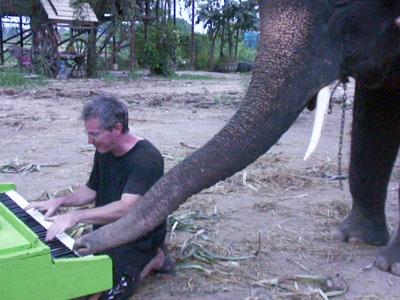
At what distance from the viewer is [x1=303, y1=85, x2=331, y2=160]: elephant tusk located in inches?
110

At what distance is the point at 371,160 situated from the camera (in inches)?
167

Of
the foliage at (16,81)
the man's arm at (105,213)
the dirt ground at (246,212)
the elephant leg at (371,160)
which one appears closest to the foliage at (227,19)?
the foliage at (16,81)

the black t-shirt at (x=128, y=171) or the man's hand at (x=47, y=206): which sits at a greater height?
the black t-shirt at (x=128, y=171)

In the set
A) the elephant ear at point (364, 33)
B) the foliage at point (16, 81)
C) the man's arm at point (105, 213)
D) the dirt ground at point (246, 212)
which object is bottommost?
the foliage at point (16, 81)

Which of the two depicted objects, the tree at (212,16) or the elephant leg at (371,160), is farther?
the tree at (212,16)

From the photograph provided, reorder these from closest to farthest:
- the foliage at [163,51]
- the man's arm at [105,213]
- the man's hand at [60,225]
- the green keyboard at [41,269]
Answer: the green keyboard at [41,269] < the man's hand at [60,225] < the man's arm at [105,213] < the foliage at [163,51]

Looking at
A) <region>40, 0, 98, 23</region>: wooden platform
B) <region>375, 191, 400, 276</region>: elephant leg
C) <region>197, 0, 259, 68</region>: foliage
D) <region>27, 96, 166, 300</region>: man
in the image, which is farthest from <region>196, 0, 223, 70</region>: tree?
<region>27, 96, 166, 300</region>: man

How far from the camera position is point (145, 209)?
8.52ft

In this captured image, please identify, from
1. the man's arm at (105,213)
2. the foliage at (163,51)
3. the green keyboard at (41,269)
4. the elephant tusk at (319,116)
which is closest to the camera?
the green keyboard at (41,269)

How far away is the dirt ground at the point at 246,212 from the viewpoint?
352 cm

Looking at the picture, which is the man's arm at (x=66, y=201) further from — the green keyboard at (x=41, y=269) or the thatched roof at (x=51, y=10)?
the thatched roof at (x=51, y=10)

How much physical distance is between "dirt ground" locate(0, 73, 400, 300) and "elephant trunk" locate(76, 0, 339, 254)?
0.89m

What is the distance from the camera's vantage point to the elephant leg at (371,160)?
406 cm

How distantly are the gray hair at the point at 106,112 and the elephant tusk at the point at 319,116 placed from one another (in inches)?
36.9
